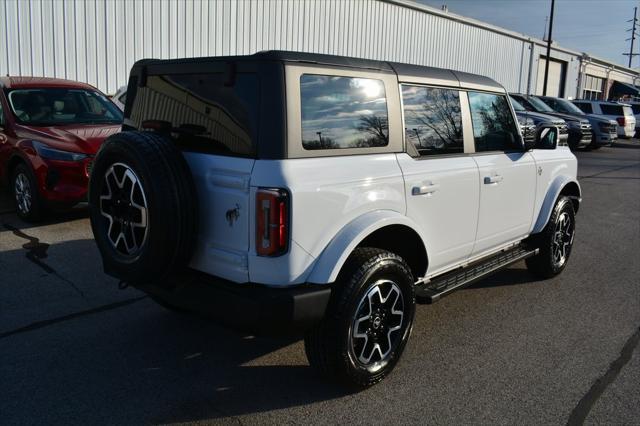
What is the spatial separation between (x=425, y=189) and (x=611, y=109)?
24.4 m

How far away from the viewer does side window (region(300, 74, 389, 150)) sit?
313 centimetres

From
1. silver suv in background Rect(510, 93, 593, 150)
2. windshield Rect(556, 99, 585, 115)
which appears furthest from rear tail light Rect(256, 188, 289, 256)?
windshield Rect(556, 99, 585, 115)

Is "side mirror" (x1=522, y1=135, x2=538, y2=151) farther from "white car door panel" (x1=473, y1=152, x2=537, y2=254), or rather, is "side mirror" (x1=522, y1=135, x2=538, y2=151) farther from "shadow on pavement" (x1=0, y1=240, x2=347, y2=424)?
"shadow on pavement" (x1=0, y1=240, x2=347, y2=424)

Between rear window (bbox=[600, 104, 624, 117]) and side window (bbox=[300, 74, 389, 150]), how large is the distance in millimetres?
24292

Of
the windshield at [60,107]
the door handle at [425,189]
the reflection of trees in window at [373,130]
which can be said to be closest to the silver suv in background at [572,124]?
the windshield at [60,107]

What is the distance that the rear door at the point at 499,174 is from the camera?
14.5 feet

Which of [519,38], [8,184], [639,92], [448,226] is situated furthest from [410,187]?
[639,92]

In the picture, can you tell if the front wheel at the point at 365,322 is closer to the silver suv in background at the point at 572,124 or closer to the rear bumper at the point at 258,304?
the rear bumper at the point at 258,304

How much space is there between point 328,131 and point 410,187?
0.72 m

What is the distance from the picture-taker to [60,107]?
7.91m

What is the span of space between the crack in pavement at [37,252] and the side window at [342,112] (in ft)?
9.10

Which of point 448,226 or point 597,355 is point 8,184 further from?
point 597,355

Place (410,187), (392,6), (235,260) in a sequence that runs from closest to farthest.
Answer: (235,260) < (410,187) < (392,6)

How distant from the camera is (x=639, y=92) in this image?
163 ft
